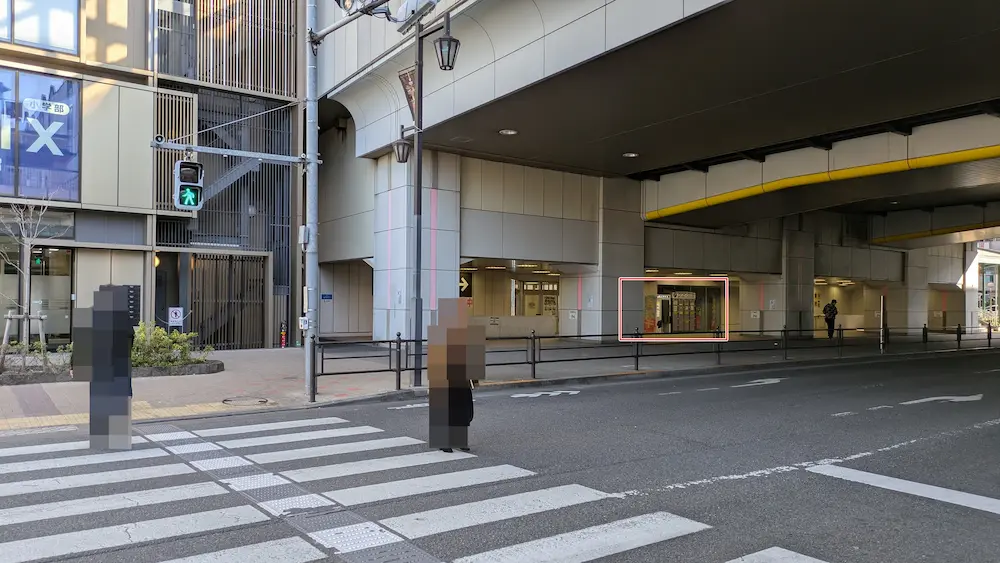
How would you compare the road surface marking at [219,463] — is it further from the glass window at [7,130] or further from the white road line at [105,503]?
the glass window at [7,130]

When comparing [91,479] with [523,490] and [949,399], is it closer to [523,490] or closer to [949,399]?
[523,490]

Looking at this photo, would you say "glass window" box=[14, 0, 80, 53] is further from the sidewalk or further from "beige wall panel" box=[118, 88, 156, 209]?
the sidewalk

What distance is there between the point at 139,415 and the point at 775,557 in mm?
9831

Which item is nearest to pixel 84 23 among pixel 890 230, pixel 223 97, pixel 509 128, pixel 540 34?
pixel 223 97

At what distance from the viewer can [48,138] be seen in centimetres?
2069

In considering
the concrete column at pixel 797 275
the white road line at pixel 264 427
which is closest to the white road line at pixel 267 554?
the white road line at pixel 264 427

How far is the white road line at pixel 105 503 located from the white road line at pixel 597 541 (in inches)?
123

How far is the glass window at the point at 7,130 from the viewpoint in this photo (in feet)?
66.0

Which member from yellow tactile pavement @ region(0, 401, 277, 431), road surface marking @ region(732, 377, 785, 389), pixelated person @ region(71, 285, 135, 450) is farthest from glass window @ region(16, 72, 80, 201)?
road surface marking @ region(732, 377, 785, 389)

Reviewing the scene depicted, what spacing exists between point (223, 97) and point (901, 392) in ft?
74.0

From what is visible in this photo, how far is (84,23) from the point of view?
2117 cm

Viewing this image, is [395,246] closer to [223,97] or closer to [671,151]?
[223,97]

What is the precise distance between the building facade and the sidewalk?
3.15m

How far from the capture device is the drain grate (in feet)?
39.9
